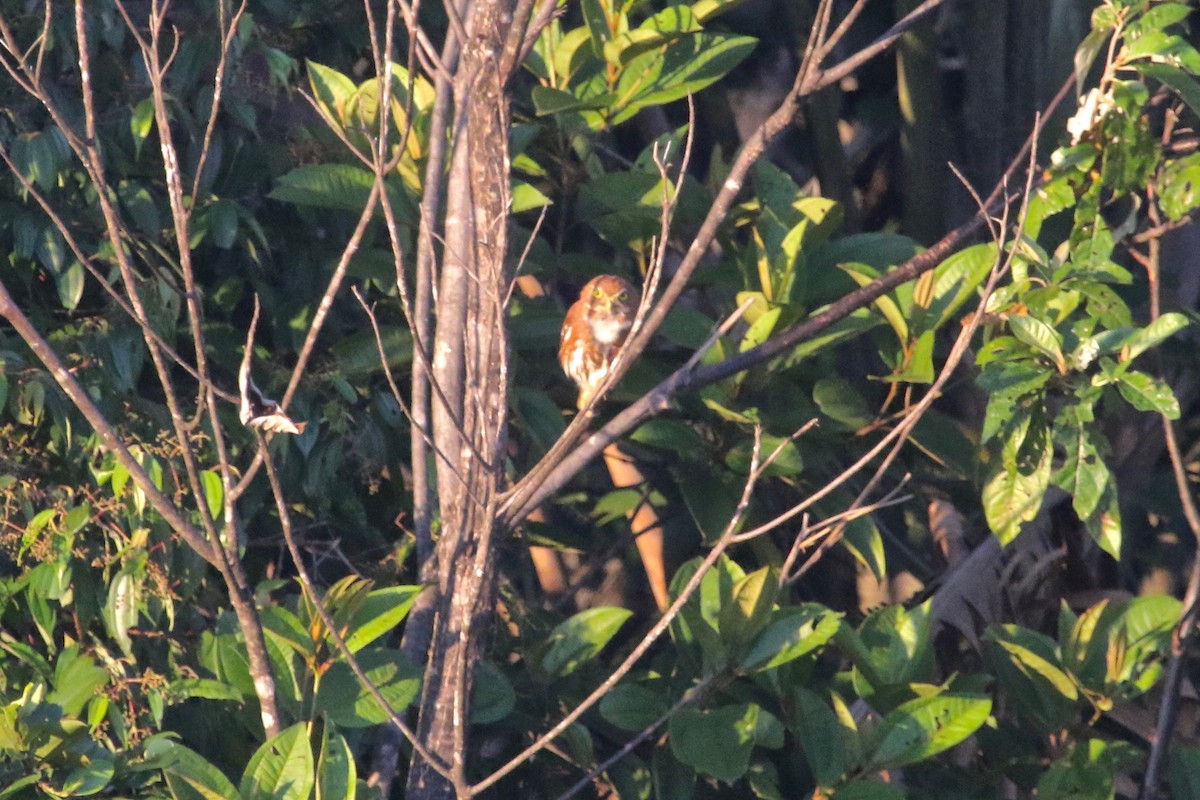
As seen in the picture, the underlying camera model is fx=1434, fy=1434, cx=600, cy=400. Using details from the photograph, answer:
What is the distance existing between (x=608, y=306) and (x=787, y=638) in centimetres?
167

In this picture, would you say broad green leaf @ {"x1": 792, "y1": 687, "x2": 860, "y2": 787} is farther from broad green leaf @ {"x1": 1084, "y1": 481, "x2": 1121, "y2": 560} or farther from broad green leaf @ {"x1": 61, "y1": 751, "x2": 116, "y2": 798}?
broad green leaf @ {"x1": 61, "y1": 751, "x2": 116, "y2": 798}

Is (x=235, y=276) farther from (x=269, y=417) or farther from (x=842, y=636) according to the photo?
(x=842, y=636)

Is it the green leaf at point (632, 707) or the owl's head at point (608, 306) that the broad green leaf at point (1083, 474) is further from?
the owl's head at point (608, 306)

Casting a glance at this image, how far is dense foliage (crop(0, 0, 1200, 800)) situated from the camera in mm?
2256

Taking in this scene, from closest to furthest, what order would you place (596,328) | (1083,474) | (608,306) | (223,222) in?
(1083,474), (223,222), (596,328), (608,306)

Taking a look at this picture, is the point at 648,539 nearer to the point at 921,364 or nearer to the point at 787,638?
the point at 921,364

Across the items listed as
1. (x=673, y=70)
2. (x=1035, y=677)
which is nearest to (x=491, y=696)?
(x=1035, y=677)

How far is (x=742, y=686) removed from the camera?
2729 mm

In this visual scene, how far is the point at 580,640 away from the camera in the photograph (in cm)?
266

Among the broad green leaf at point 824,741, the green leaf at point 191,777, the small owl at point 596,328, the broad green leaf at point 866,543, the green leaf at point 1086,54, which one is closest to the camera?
the green leaf at point 191,777

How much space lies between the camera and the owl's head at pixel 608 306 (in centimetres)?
383

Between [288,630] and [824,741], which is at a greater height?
[288,630]

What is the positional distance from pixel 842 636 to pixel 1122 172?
937 mm

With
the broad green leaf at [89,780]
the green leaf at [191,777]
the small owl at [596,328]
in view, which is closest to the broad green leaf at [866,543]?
the small owl at [596,328]
